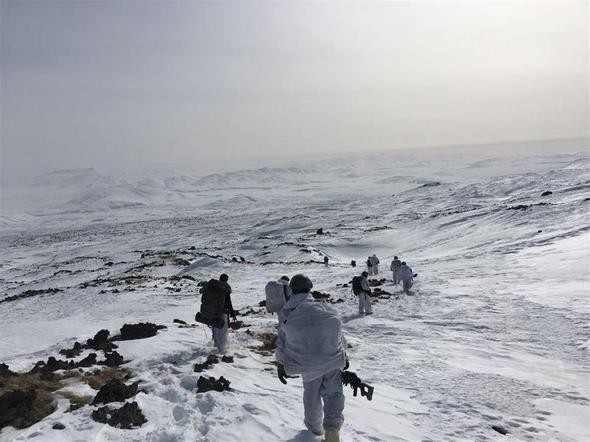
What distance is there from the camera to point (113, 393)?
6914mm

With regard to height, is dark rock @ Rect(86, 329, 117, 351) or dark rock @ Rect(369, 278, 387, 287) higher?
dark rock @ Rect(86, 329, 117, 351)

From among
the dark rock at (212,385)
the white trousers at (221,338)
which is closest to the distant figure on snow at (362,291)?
the white trousers at (221,338)

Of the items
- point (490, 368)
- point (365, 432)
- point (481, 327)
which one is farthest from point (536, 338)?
point (365, 432)

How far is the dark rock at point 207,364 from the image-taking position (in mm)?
8442

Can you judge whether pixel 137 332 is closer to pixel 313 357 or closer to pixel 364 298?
pixel 364 298

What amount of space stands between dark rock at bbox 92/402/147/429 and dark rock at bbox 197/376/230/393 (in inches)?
49.5

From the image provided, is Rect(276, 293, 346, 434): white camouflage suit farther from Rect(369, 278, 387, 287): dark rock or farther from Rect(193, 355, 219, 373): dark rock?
Rect(369, 278, 387, 287): dark rock

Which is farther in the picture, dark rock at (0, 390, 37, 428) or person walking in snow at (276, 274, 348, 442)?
dark rock at (0, 390, 37, 428)

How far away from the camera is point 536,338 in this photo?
1172 cm

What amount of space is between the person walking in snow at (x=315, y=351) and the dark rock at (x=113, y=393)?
127 inches

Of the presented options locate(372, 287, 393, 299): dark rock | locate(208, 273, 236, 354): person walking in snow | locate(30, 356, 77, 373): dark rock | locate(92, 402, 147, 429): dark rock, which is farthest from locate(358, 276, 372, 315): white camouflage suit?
locate(92, 402, 147, 429): dark rock

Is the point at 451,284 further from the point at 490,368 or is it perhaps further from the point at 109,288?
the point at 109,288

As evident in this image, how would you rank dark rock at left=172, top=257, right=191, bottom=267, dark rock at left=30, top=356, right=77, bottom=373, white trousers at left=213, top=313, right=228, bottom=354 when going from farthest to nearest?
1. dark rock at left=172, top=257, right=191, bottom=267
2. white trousers at left=213, top=313, right=228, bottom=354
3. dark rock at left=30, top=356, right=77, bottom=373

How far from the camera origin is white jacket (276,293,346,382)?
16.4ft
